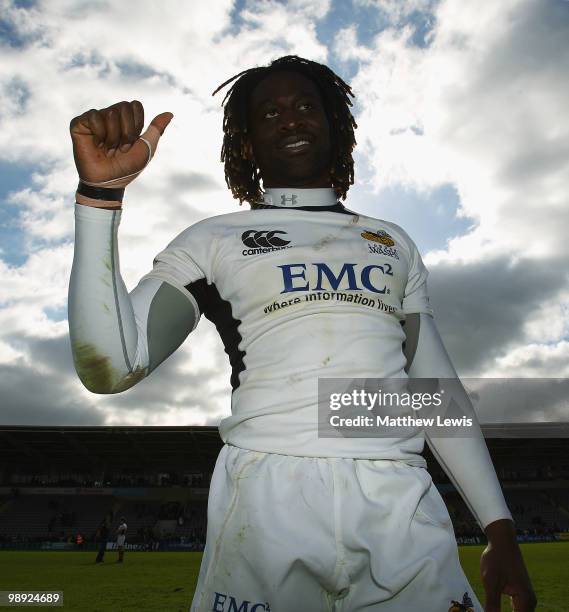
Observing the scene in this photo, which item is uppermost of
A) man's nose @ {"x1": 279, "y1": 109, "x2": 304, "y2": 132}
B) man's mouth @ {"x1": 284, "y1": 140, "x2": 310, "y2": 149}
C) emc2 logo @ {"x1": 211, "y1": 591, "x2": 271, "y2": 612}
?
man's nose @ {"x1": 279, "y1": 109, "x2": 304, "y2": 132}

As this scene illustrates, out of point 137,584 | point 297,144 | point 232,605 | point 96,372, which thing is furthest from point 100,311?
point 137,584

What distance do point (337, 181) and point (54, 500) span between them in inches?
1505

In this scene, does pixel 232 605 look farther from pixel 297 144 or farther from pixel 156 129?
pixel 297 144

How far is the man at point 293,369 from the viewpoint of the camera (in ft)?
4.79

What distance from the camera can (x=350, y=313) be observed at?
1719mm

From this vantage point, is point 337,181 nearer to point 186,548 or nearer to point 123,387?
point 123,387

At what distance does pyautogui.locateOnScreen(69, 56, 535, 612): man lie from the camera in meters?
1.46

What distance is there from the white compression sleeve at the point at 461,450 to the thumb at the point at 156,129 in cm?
100

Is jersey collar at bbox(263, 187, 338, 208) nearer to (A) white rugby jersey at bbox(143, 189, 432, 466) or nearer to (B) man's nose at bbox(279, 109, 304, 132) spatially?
(A) white rugby jersey at bbox(143, 189, 432, 466)

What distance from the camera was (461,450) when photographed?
1.87 m

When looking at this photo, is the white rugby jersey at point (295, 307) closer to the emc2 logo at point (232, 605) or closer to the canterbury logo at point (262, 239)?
the canterbury logo at point (262, 239)

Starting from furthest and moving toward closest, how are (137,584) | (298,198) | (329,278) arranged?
(137,584) < (298,198) < (329,278)

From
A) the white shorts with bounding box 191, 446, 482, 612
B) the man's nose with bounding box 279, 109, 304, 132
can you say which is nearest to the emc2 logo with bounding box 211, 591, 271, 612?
the white shorts with bounding box 191, 446, 482, 612

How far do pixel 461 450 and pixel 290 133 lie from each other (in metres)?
1.23
